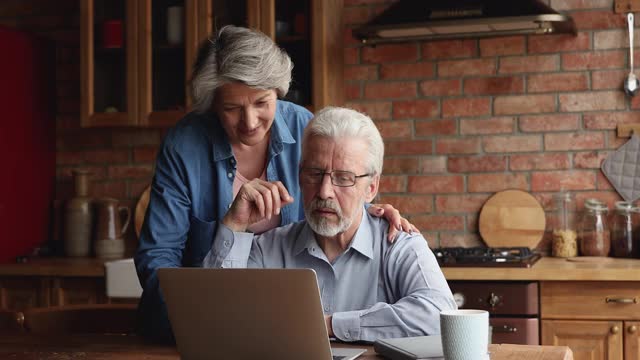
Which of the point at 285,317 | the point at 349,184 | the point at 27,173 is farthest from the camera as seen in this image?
the point at 27,173

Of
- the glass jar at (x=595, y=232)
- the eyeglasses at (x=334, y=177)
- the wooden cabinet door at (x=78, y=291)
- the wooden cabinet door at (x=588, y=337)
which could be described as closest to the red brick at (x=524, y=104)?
the glass jar at (x=595, y=232)

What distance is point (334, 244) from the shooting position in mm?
2104

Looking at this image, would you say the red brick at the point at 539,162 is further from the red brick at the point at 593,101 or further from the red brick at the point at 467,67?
the red brick at the point at 467,67

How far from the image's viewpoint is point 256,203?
1988 millimetres

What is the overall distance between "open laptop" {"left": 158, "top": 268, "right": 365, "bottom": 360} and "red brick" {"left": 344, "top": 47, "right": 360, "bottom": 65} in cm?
255

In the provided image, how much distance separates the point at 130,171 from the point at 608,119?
224cm

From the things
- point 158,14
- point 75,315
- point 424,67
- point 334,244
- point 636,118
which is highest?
point 158,14

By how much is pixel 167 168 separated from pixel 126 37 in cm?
185

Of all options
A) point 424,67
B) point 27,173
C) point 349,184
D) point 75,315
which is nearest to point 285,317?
point 349,184

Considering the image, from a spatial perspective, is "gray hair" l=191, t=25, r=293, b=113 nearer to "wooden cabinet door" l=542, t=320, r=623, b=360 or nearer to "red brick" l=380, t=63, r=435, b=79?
"wooden cabinet door" l=542, t=320, r=623, b=360

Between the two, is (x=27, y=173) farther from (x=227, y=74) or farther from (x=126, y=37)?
(x=227, y=74)

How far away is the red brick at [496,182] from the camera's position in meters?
3.87

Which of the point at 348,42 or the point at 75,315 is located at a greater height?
the point at 348,42

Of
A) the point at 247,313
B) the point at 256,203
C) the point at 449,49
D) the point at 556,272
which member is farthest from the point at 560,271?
the point at 247,313
